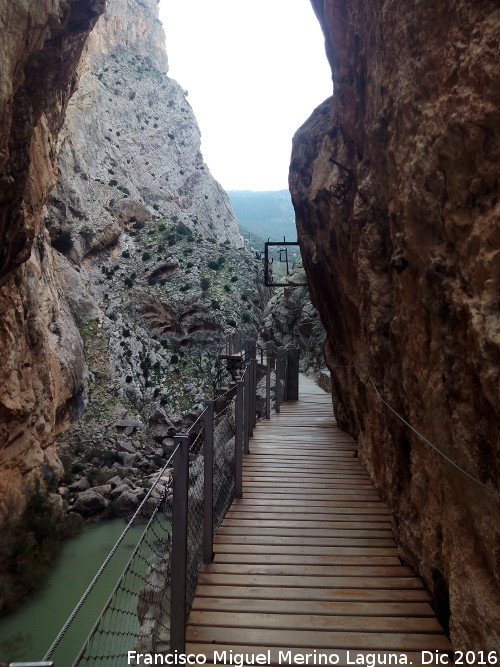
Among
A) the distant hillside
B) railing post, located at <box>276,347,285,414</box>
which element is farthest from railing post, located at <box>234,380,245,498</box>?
the distant hillside

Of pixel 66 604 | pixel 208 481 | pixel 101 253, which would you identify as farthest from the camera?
pixel 101 253

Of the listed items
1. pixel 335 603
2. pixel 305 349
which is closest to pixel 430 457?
pixel 335 603

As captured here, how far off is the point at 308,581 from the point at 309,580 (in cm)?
2

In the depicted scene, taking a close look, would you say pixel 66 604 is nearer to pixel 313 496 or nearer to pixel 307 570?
pixel 313 496

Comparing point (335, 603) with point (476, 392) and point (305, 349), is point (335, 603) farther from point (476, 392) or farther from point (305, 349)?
point (305, 349)

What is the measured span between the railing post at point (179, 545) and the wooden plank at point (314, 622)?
404 millimetres

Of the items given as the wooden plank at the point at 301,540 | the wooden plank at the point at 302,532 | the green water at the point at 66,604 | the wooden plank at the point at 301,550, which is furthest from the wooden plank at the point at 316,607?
the green water at the point at 66,604

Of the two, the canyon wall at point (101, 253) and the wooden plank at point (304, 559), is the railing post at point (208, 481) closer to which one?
the wooden plank at point (304, 559)

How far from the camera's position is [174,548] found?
10.7 ft

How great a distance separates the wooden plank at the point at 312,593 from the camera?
398cm

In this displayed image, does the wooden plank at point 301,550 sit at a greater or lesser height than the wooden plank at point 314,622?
lesser

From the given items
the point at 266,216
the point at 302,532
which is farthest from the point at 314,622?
the point at 266,216

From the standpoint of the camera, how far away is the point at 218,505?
5.24m

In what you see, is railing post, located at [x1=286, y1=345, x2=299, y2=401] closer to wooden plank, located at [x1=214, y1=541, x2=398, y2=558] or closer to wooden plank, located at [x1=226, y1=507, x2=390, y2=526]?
Result: wooden plank, located at [x1=226, y1=507, x2=390, y2=526]
